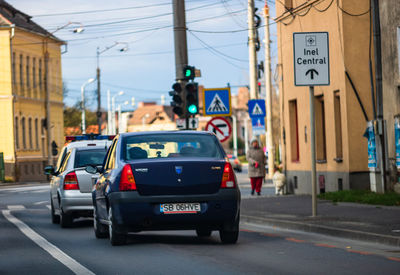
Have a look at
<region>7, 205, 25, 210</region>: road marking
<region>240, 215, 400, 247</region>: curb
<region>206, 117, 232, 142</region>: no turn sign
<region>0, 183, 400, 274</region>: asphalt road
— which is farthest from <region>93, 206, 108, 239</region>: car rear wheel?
<region>7, 205, 25, 210</region>: road marking

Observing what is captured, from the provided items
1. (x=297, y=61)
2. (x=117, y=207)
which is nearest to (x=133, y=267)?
(x=117, y=207)

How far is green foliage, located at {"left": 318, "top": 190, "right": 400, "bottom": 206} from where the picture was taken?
66.1 ft

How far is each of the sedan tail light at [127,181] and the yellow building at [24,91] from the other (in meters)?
53.6

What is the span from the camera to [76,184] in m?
18.5

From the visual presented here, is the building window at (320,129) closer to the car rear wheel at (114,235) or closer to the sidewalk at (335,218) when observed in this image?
the sidewalk at (335,218)

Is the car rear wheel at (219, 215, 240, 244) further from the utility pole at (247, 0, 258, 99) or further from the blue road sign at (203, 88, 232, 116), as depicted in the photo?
the utility pole at (247, 0, 258, 99)

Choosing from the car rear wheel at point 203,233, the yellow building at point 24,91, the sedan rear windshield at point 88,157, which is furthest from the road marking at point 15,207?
the yellow building at point 24,91

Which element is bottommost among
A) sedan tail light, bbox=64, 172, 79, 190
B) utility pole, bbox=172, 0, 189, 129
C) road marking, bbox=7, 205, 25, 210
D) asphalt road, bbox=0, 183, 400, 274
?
asphalt road, bbox=0, 183, 400, 274

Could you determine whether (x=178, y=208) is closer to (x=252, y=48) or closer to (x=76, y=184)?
(x=76, y=184)

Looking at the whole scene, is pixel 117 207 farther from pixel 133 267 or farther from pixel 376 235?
pixel 376 235

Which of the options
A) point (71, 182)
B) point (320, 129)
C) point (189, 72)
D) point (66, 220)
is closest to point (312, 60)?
point (71, 182)

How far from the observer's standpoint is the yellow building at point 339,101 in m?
24.7

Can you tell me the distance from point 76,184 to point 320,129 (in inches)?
442

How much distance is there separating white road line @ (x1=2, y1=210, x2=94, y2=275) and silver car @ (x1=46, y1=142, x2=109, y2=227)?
0.79 m
